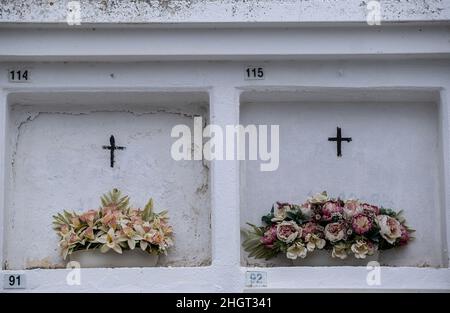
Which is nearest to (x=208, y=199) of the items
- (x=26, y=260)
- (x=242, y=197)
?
(x=242, y=197)

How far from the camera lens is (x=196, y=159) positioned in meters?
7.88

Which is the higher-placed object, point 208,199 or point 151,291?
point 208,199

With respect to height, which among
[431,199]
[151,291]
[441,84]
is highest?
[441,84]

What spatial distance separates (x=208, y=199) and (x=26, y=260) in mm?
1225

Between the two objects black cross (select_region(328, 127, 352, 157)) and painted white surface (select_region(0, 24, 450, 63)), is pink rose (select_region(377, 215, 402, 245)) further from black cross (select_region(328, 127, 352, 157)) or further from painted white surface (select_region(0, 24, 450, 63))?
painted white surface (select_region(0, 24, 450, 63))

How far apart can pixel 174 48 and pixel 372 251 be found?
177cm

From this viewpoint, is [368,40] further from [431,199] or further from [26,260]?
[26,260]

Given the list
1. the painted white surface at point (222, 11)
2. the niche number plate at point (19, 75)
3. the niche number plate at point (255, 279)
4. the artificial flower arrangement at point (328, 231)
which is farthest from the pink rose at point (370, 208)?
the niche number plate at point (19, 75)

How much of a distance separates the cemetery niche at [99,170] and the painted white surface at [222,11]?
54 cm

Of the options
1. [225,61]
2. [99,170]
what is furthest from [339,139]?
[99,170]

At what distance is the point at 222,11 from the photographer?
7480mm

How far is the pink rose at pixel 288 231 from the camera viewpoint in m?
7.52

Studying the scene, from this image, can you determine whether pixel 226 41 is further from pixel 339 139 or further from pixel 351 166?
pixel 351 166

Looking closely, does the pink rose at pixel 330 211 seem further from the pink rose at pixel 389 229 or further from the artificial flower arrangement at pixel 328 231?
the pink rose at pixel 389 229
